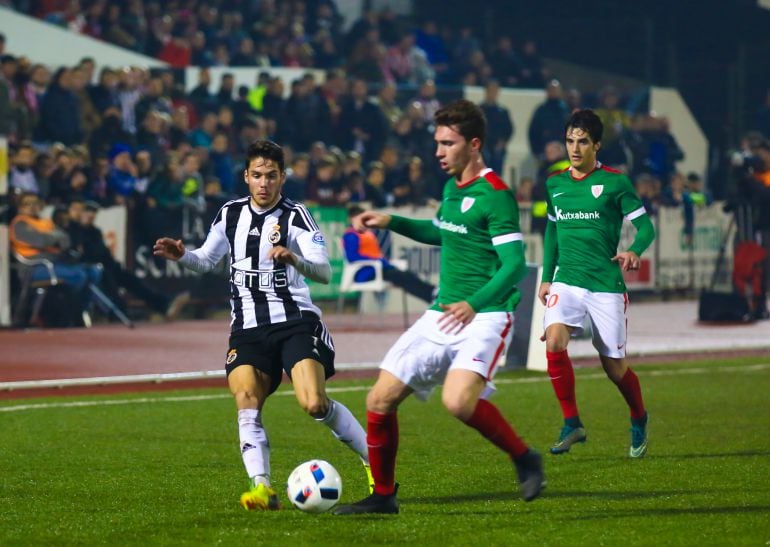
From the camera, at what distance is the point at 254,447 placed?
7.03 meters

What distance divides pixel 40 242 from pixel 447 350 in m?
11.9

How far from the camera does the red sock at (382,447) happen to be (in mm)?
6996

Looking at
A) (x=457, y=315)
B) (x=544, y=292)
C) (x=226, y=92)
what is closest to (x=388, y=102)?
(x=226, y=92)

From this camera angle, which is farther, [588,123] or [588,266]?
[588,266]

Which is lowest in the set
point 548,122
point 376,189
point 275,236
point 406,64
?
point 275,236

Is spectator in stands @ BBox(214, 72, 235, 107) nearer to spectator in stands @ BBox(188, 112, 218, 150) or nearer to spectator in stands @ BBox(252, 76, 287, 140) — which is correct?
spectator in stands @ BBox(252, 76, 287, 140)

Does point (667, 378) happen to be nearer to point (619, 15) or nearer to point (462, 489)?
point (462, 489)

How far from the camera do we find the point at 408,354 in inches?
271

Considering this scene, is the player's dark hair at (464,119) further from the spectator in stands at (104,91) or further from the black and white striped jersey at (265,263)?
the spectator in stands at (104,91)

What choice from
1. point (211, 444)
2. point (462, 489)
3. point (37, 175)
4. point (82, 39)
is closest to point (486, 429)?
point (462, 489)

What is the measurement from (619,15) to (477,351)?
25.9 m

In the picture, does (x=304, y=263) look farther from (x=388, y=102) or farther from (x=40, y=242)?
(x=388, y=102)

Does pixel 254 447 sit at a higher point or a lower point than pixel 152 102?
lower

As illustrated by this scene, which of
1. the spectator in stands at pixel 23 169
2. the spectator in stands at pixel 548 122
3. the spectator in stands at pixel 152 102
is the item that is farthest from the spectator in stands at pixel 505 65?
the spectator in stands at pixel 23 169
